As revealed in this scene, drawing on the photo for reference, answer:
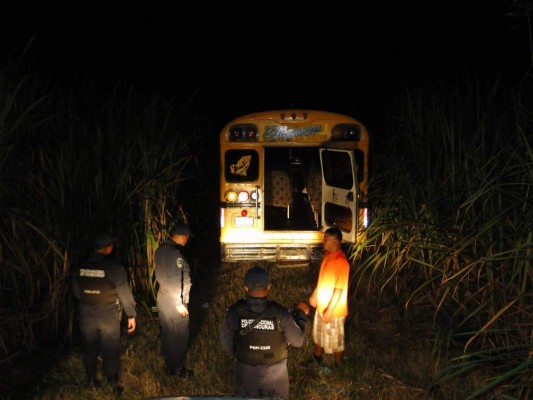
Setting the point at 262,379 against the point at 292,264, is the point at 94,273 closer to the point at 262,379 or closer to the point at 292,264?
the point at 262,379

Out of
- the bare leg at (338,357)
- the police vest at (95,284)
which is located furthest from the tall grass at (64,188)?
the bare leg at (338,357)

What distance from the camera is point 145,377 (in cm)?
570

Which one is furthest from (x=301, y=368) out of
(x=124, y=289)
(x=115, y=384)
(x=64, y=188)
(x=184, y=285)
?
(x=64, y=188)

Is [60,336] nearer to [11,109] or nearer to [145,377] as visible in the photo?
[145,377]

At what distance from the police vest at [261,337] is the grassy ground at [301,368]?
1464 mm

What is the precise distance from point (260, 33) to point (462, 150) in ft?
180

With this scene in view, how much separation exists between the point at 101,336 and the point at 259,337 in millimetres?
1946

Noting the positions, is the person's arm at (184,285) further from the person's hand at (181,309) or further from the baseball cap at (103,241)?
the baseball cap at (103,241)

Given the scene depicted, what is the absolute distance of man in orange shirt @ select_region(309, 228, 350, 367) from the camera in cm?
567

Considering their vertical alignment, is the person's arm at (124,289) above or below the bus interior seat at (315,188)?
below

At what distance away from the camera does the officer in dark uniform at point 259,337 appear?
409 cm


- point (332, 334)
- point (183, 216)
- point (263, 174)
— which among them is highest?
point (263, 174)

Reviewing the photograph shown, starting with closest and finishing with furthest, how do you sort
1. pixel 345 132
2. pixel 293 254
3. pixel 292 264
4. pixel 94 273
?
pixel 94 273
pixel 345 132
pixel 293 254
pixel 292 264

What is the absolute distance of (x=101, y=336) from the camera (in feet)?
17.9
